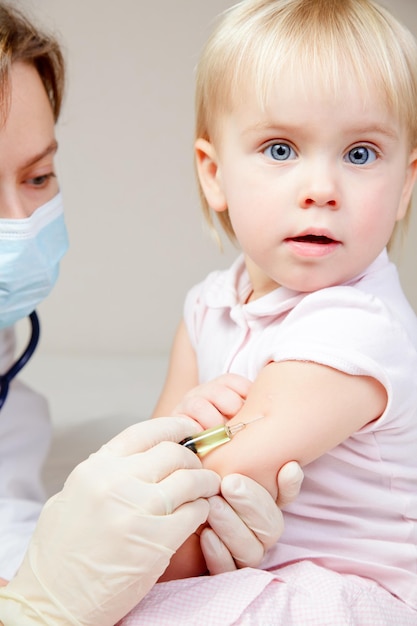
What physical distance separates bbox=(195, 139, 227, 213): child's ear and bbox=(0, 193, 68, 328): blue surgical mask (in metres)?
0.34

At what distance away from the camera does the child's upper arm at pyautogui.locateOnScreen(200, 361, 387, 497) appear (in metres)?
1.35

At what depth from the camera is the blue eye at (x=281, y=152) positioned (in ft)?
4.75

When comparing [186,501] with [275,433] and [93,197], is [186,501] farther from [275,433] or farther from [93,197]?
[93,197]

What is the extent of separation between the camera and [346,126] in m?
1.40

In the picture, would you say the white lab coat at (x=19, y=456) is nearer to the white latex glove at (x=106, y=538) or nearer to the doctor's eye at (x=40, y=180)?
the doctor's eye at (x=40, y=180)

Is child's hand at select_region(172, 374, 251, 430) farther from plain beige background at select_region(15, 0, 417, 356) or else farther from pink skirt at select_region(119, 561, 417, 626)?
plain beige background at select_region(15, 0, 417, 356)

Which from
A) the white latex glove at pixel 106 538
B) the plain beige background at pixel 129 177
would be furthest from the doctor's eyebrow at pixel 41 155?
the plain beige background at pixel 129 177

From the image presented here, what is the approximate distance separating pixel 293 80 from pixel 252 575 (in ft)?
2.31

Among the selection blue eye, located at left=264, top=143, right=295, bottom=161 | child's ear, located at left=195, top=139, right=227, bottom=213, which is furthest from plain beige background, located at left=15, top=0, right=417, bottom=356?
blue eye, located at left=264, top=143, right=295, bottom=161

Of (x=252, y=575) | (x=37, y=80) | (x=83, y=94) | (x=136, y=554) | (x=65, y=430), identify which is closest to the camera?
(x=136, y=554)

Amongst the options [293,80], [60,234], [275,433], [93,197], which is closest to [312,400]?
[275,433]

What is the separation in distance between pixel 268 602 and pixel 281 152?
644 millimetres

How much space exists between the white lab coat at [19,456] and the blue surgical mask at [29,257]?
Answer: 25 centimetres

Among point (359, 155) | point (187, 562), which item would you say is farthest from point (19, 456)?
point (359, 155)
